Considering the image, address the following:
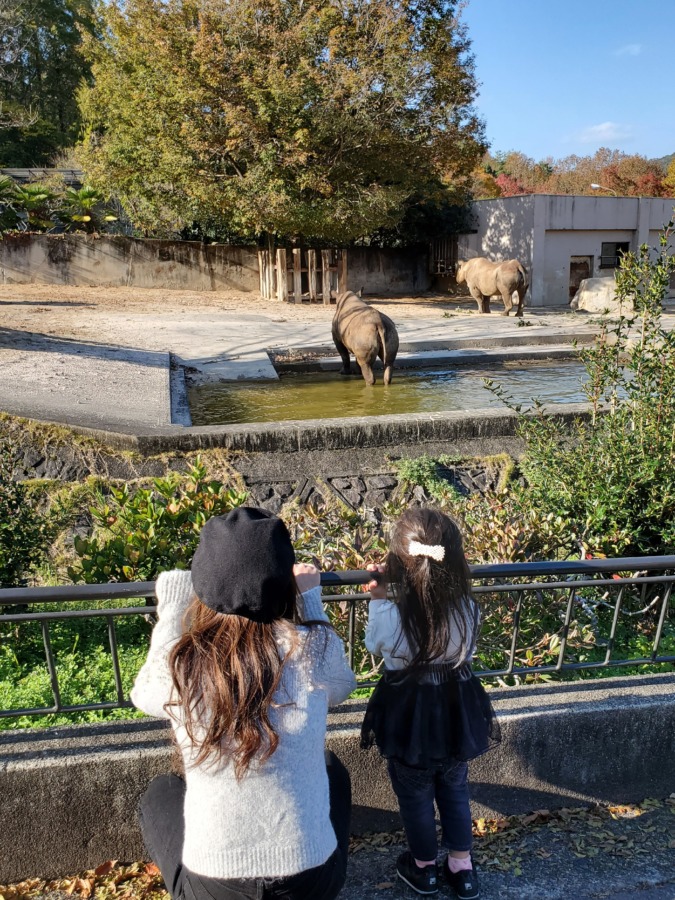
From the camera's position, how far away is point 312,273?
848 inches

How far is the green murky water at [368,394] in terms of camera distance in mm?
8695

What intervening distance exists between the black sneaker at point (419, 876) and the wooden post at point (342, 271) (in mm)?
19174

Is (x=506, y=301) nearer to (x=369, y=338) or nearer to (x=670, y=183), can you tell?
(x=369, y=338)

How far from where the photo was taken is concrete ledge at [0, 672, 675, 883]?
2.68 m

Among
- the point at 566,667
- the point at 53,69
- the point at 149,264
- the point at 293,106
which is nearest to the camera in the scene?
the point at 566,667

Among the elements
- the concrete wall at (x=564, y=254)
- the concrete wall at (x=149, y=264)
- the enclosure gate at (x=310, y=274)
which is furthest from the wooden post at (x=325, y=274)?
the concrete wall at (x=564, y=254)

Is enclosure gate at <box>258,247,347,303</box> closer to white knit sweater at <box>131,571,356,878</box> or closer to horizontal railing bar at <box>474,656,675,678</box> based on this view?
horizontal railing bar at <box>474,656,675,678</box>

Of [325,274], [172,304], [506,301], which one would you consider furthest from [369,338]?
[325,274]

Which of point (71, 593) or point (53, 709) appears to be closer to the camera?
point (71, 593)

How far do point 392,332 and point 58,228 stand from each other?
59.6ft

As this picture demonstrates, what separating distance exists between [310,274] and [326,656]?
20.2 metres

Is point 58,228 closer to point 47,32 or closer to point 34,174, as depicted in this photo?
point 34,174

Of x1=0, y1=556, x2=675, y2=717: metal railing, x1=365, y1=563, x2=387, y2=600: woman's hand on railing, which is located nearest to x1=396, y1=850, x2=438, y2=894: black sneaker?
x1=0, y1=556, x2=675, y2=717: metal railing

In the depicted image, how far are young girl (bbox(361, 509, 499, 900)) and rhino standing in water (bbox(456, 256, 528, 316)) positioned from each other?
16.8 meters
